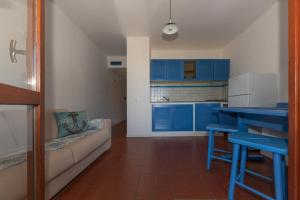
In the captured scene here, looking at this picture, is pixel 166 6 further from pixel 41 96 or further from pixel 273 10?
pixel 41 96

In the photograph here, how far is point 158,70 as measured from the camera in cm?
491

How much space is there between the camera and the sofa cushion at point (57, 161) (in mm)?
1416

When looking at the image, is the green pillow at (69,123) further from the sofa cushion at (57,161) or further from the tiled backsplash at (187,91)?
the tiled backsplash at (187,91)

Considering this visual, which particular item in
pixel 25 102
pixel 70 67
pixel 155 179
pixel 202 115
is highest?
pixel 70 67

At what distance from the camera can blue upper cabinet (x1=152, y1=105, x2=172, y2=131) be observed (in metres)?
4.59

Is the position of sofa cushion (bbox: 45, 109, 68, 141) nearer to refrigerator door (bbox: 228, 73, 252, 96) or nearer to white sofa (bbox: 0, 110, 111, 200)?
white sofa (bbox: 0, 110, 111, 200)

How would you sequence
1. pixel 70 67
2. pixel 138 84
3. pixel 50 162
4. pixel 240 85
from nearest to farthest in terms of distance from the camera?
1. pixel 50 162
2. pixel 240 85
3. pixel 70 67
4. pixel 138 84

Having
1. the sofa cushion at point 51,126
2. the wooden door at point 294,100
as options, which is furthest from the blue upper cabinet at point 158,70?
the wooden door at point 294,100

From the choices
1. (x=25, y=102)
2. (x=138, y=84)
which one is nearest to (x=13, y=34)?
(x=25, y=102)

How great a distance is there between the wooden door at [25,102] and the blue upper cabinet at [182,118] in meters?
3.80

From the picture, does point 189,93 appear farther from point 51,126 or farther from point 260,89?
point 51,126

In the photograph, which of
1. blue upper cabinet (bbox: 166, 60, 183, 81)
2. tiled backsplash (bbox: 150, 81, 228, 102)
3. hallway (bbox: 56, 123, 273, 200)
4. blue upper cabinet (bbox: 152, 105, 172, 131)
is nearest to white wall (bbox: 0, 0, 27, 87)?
hallway (bbox: 56, 123, 273, 200)

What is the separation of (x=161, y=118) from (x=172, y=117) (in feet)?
0.94

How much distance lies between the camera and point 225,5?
302cm
